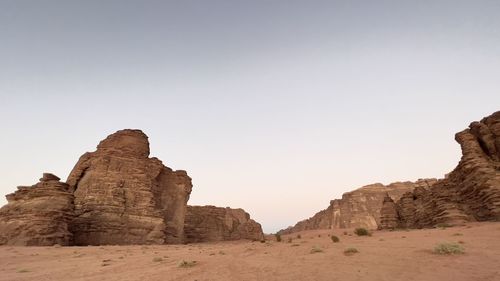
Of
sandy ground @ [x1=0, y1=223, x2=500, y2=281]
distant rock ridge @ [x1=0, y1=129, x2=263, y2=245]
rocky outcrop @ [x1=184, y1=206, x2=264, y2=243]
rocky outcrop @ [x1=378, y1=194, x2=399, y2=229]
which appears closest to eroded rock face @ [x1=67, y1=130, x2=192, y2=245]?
distant rock ridge @ [x1=0, y1=129, x2=263, y2=245]

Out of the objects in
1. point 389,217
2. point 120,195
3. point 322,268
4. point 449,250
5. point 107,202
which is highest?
point 120,195

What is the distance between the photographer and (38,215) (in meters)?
23.9

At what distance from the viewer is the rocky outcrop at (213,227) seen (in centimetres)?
5303

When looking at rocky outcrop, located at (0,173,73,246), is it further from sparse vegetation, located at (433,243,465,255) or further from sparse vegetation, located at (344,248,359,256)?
sparse vegetation, located at (433,243,465,255)

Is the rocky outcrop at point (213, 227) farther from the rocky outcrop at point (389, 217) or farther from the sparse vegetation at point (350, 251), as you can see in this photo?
the sparse vegetation at point (350, 251)

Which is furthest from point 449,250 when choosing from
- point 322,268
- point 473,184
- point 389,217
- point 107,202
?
point 389,217

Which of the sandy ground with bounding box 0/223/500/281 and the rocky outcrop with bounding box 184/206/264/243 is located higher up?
the rocky outcrop with bounding box 184/206/264/243

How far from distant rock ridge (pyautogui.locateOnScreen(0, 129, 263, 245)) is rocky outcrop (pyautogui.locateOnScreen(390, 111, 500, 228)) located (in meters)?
25.4

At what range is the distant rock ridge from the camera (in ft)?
79.0

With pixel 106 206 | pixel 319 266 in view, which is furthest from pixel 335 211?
pixel 319 266

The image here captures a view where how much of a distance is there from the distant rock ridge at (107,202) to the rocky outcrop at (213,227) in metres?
14.6

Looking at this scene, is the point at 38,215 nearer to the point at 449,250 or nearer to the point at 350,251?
the point at 350,251

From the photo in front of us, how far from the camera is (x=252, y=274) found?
8.85m

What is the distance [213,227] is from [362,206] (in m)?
55.9
